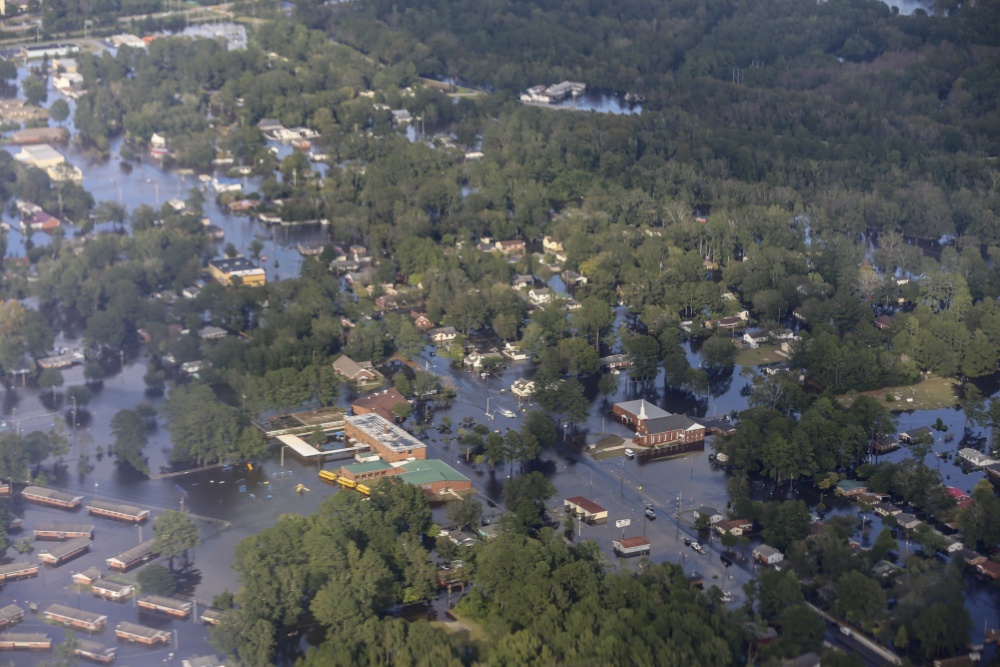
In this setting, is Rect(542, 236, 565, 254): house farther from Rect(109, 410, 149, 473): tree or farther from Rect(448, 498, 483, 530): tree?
Rect(448, 498, 483, 530): tree

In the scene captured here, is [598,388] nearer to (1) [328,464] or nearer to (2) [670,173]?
(1) [328,464]

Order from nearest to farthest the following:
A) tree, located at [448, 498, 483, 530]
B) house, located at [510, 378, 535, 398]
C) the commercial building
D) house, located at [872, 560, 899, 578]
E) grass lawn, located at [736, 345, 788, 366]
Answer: house, located at [872, 560, 899, 578] < tree, located at [448, 498, 483, 530] < the commercial building < house, located at [510, 378, 535, 398] < grass lawn, located at [736, 345, 788, 366]

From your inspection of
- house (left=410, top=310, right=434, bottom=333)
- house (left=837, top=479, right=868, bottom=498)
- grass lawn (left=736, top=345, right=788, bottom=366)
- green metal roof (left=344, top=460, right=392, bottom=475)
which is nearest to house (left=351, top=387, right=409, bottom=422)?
green metal roof (left=344, top=460, right=392, bottom=475)

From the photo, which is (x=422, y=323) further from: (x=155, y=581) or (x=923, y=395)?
(x=155, y=581)

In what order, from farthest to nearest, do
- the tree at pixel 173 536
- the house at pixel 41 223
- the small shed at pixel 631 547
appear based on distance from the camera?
the house at pixel 41 223 → the small shed at pixel 631 547 → the tree at pixel 173 536

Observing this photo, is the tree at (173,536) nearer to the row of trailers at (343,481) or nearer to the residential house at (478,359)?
the row of trailers at (343,481)

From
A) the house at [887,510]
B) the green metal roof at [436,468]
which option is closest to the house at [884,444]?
the house at [887,510]
